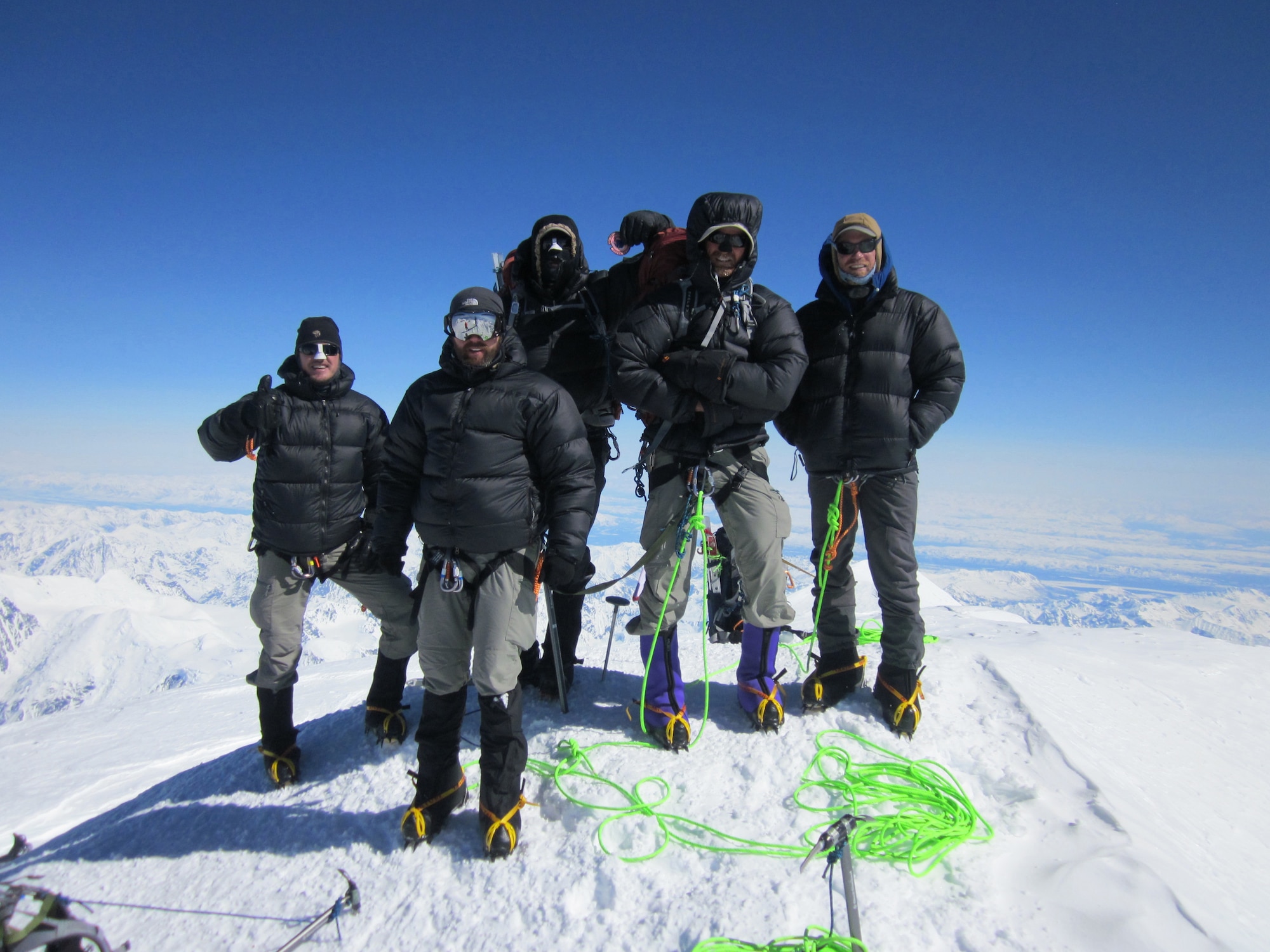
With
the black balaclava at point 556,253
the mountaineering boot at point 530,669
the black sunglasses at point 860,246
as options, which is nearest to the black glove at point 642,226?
the black balaclava at point 556,253

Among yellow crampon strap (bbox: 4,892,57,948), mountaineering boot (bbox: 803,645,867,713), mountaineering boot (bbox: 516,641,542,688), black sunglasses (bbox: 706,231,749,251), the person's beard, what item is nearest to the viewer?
yellow crampon strap (bbox: 4,892,57,948)

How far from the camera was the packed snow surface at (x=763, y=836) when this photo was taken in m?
2.78

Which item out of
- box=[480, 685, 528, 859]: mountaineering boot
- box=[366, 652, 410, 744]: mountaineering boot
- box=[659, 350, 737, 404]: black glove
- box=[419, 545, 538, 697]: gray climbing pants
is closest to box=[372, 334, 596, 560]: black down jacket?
box=[419, 545, 538, 697]: gray climbing pants

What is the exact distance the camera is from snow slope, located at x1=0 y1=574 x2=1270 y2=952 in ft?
9.07

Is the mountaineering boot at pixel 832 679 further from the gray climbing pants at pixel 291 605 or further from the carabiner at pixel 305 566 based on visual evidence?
the carabiner at pixel 305 566

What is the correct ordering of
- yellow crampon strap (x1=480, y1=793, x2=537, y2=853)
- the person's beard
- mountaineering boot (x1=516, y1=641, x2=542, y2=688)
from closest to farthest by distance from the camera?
1. yellow crampon strap (x1=480, y1=793, x2=537, y2=853)
2. the person's beard
3. mountaineering boot (x1=516, y1=641, x2=542, y2=688)

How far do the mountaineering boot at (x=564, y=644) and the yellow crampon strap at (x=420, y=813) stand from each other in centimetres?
145

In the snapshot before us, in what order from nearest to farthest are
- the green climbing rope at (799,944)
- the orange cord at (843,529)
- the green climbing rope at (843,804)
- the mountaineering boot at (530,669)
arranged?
the green climbing rope at (799,944) → the green climbing rope at (843,804) → the orange cord at (843,529) → the mountaineering boot at (530,669)

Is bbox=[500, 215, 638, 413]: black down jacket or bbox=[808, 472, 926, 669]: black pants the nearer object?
bbox=[808, 472, 926, 669]: black pants

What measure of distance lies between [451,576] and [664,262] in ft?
8.94

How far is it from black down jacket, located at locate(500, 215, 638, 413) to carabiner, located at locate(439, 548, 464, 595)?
1836 mm

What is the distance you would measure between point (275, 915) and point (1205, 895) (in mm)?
4607

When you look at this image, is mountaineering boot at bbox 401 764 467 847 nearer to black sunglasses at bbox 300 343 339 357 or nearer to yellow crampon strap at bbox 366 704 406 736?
yellow crampon strap at bbox 366 704 406 736

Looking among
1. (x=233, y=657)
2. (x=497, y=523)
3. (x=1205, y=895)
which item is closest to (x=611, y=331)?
(x=497, y=523)
